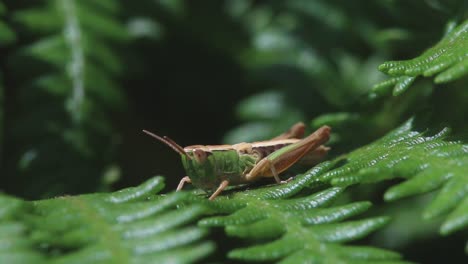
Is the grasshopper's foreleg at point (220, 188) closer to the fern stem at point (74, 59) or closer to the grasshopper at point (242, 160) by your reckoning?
the grasshopper at point (242, 160)

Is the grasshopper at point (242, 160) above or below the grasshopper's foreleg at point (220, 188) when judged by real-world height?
above

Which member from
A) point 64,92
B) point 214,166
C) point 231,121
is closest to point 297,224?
point 214,166

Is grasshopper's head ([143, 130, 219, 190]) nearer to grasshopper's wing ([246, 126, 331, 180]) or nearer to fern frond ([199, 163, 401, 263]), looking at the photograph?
grasshopper's wing ([246, 126, 331, 180])

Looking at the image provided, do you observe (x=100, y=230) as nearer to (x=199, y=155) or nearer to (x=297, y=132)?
(x=199, y=155)

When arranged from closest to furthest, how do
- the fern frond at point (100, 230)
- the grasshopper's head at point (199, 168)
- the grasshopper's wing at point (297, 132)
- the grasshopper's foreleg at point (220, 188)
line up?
the fern frond at point (100, 230), the grasshopper's foreleg at point (220, 188), the grasshopper's head at point (199, 168), the grasshopper's wing at point (297, 132)

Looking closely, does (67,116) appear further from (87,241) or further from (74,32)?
(87,241)

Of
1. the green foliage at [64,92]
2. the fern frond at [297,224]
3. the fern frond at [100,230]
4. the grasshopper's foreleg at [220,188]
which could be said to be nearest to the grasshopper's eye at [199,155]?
the grasshopper's foreleg at [220,188]

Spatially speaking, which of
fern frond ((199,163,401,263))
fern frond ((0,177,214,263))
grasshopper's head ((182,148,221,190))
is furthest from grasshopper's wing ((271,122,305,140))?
fern frond ((0,177,214,263))
